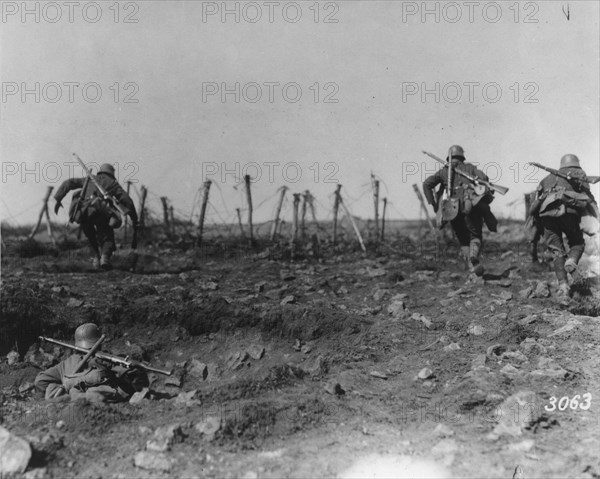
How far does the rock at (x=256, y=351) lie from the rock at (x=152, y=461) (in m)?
2.53

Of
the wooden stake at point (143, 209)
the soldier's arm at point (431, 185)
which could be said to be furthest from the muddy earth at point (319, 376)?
the wooden stake at point (143, 209)

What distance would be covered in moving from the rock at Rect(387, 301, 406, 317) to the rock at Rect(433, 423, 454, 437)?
2.75 meters

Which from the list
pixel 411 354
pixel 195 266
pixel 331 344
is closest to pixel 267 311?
pixel 331 344

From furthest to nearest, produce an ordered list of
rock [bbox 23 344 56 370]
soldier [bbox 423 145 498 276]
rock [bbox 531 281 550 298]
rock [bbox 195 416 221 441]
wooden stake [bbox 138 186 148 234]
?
wooden stake [bbox 138 186 148 234]
soldier [bbox 423 145 498 276]
rock [bbox 531 281 550 298]
rock [bbox 23 344 56 370]
rock [bbox 195 416 221 441]

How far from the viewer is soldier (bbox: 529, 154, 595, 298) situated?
22.6ft

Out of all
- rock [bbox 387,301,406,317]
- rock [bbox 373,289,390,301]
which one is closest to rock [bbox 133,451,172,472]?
rock [bbox 387,301,406,317]

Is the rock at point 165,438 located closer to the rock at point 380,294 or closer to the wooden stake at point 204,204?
the rock at point 380,294

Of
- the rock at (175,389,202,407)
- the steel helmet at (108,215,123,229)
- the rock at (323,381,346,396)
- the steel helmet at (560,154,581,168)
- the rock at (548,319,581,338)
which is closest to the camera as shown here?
the rock at (175,389,202,407)

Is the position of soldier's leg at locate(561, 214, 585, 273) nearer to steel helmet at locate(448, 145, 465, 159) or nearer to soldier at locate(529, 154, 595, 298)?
soldier at locate(529, 154, 595, 298)

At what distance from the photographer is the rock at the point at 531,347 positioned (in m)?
4.89

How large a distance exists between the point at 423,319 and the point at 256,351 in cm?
173

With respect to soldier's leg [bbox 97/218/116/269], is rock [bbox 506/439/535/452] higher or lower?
lower

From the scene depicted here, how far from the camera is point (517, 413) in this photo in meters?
3.85

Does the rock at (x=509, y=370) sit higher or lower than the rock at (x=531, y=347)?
lower
